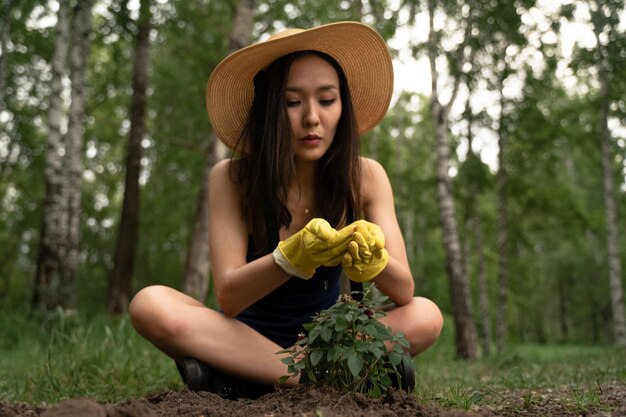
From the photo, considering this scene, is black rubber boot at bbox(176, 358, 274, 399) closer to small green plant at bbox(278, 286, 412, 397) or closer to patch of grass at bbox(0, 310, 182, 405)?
patch of grass at bbox(0, 310, 182, 405)

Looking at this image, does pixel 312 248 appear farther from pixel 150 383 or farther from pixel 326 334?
pixel 150 383

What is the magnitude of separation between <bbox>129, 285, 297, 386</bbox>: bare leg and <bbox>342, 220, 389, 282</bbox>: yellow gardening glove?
25.5 inches

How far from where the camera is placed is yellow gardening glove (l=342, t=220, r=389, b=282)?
1892mm

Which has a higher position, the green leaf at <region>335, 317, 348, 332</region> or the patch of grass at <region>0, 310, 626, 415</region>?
the green leaf at <region>335, 317, 348, 332</region>

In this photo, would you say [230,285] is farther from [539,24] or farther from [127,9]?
[539,24]

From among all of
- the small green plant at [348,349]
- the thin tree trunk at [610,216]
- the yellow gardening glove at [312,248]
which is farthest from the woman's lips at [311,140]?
the thin tree trunk at [610,216]

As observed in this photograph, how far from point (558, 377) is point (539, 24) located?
285 inches

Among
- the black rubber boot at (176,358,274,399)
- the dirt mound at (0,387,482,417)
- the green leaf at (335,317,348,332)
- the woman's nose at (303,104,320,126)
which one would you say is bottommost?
the black rubber boot at (176,358,274,399)

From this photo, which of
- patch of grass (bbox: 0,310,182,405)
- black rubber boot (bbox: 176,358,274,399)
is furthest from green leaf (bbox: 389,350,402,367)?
patch of grass (bbox: 0,310,182,405)

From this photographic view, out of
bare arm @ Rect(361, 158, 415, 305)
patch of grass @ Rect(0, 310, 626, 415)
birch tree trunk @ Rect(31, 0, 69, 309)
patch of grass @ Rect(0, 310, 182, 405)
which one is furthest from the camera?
birch tree trunk @ Rect(31, 0, 69, 309)

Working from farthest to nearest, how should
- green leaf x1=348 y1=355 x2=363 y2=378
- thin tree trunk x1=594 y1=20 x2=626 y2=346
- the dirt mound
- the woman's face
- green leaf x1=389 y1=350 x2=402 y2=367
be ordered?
thin tree trunk x1=594 y1=20 x2=626 y2=346 → the woman's face → green leaf x1=389 y1=350 x2=402 y2=367 → green leaf x1=348 y1=355 x2=363 y2=378 → the dirt mound

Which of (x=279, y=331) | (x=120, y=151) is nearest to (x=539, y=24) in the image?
(x=279, y=331)

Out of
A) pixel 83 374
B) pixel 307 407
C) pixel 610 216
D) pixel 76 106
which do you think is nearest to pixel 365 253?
pixel 307 407

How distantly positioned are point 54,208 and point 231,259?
4588 millimetres
